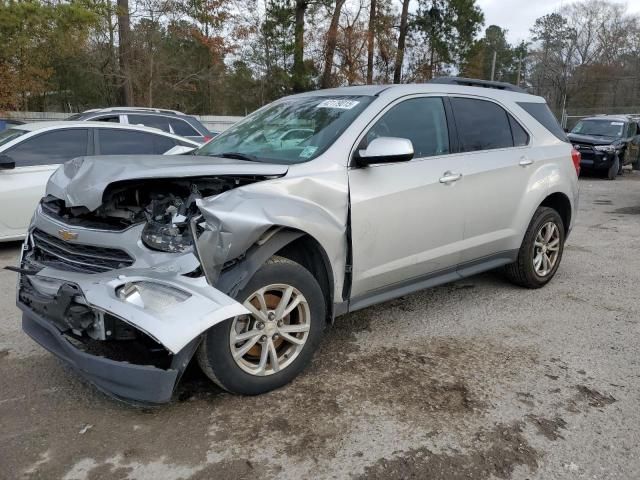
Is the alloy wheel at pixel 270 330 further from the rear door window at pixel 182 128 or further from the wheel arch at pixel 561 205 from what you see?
the rear door window at pixel 182 128

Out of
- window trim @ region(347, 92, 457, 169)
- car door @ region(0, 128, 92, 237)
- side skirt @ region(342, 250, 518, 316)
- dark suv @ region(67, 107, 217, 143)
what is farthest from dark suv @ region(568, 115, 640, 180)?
car door @ region(0, 128, 92, 237)

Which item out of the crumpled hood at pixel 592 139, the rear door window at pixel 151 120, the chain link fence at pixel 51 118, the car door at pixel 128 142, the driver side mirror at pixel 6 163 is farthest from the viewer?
the chain link fence at pixel 51 118

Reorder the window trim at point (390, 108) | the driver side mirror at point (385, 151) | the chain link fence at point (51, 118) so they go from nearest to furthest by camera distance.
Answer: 1. the driver side mirror at point (385, 151)
2. the window trim at point (390, 108)
3. the chain link fence at point (51, 118)

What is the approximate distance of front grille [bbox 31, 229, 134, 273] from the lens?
284cm

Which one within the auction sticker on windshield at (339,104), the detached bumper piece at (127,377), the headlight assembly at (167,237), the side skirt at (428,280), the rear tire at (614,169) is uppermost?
the auction sticker on windshield at (339,104)

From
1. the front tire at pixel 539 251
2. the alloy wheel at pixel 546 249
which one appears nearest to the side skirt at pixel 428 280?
the front tire at pixel 539 251

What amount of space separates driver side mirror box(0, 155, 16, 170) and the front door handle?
487 centimetres

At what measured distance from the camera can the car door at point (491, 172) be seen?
13.9 ft

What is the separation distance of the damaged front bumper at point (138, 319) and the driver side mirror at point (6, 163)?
4.02 m

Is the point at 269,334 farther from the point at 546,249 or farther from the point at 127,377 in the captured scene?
the point at 546,249

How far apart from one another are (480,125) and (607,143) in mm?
12973

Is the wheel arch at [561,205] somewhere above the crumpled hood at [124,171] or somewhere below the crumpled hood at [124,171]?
below

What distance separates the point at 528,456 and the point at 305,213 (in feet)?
5.55

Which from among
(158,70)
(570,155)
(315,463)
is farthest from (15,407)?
(158,70)
